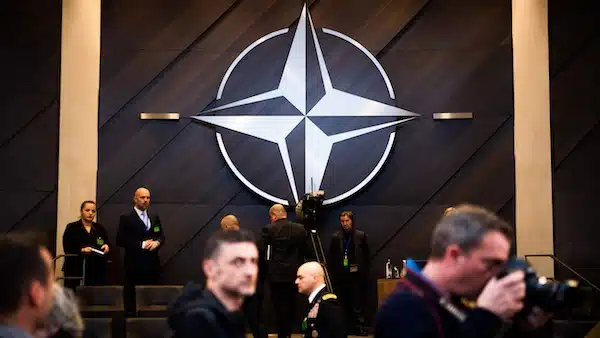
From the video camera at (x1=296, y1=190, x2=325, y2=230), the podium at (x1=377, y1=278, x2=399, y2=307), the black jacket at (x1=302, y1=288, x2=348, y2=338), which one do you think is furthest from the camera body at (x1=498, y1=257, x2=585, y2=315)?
the video camera at (x1=296, y1=190, x2=325, y2=230)

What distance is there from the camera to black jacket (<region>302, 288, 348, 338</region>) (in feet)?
17.2

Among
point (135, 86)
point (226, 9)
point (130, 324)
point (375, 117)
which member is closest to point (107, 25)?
A: point (135, 86)

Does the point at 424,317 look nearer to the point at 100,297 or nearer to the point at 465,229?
the point at 465,229

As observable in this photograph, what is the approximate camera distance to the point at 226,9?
35.6 ft

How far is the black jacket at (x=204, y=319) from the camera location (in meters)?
2.38

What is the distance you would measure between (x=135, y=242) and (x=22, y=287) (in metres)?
7.78

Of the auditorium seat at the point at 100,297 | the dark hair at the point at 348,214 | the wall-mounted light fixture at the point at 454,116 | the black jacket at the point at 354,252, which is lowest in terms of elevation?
the auditorium seat at the point at 100,297

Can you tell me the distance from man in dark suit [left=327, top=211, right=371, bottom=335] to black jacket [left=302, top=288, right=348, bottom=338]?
458 centimetres

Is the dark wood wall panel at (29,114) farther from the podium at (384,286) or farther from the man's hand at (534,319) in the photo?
the man's hand at (534,319)

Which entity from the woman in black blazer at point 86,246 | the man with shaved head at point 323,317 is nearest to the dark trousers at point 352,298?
the woman in black blazer at point 86,246

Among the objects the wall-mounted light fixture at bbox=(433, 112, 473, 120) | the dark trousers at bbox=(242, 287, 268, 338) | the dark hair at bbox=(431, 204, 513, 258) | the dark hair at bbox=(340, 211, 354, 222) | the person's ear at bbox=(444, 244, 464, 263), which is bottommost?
the dark trousers at bbox=(242, 287, 268, 338)

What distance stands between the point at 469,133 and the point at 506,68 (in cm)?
103

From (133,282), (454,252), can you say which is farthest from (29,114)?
(454,252)

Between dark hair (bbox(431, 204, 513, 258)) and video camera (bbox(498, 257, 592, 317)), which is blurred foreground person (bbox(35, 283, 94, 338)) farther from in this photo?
video camera (bbox(498, 257, 592, 317))
